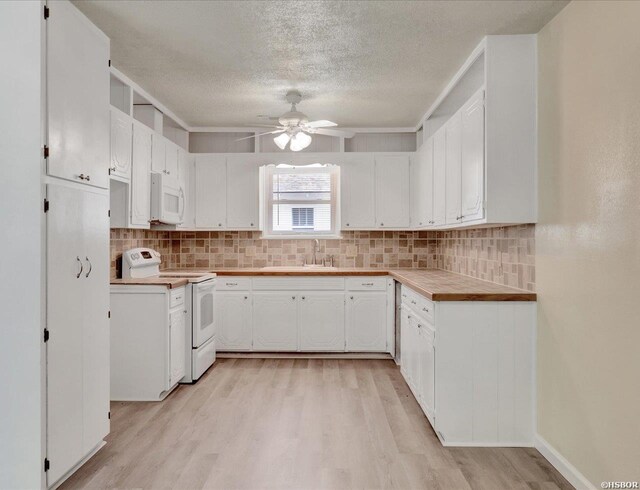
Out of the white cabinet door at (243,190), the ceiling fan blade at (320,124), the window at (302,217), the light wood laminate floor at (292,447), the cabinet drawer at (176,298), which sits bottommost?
the light wood laminate floor at (292,447)

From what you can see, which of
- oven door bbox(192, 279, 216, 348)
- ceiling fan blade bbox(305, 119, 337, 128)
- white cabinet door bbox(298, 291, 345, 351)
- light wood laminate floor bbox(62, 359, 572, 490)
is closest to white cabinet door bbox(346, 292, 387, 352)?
white cabinet door bbox(298, 291, 345, 351)

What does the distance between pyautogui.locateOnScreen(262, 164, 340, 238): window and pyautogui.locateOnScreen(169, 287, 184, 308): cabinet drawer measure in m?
1.69

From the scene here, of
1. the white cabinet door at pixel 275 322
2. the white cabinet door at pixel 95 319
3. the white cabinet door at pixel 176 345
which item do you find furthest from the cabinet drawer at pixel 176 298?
the white cabinet door at pixel 275 322

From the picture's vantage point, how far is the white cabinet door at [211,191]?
198 inches

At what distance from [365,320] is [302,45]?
2.82m

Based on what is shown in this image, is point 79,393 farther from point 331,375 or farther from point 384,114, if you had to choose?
point 384,114

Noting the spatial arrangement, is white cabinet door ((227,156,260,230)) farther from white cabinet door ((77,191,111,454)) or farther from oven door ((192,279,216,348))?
white cabinet door ((77,191,111,454))

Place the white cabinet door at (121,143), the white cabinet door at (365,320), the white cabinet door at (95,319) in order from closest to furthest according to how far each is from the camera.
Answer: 1. the white cabinet door at (95,319)
2. the white cabinet door at (121,143)
3. the white cabinet door at (365,320)

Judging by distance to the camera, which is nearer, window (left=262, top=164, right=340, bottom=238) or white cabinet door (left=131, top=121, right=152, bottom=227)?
white cabinet door (left=131, top=121, right=152, bottom=227)

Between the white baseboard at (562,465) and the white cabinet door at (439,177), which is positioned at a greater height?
the white cabinet door at (439,177)

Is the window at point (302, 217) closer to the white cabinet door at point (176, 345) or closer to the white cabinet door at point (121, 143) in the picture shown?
the white cabinet door at point (176, 345)

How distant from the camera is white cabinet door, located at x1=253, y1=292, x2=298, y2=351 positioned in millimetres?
4668

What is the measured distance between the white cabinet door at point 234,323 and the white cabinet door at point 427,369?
2.11 m

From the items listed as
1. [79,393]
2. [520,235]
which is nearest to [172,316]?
[79,393]
